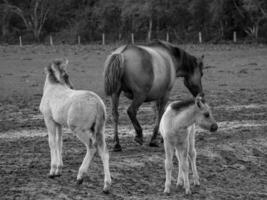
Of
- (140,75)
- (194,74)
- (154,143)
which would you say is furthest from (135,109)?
(194,74)

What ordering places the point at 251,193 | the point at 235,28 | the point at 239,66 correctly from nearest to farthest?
the point at 251,193 < the point at 239,66 < the point at 235,28

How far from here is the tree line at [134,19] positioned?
5091 centimetres

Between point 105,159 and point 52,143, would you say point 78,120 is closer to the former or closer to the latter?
point 105,159

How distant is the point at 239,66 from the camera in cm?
2834

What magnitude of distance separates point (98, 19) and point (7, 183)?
51363mm

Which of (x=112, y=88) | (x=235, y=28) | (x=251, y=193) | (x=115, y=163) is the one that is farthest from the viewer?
(x=235, y=28)

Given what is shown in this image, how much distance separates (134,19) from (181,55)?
42562mm

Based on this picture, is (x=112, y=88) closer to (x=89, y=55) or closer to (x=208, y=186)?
(x=208, y=186)

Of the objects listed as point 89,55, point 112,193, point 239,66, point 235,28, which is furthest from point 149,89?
point 235,28

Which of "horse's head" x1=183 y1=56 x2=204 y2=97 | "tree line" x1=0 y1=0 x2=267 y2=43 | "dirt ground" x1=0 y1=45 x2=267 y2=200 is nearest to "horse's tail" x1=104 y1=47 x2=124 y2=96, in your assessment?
"dirt ground" x1=0 y1=45 x2=267 y2=200

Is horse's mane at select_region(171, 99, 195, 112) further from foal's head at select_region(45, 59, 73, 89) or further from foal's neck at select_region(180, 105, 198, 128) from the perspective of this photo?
foal's head at select_region(45, 59, 73, 89)

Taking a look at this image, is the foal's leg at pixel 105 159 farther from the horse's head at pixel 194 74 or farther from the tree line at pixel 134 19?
the tree line at pixel 134 19

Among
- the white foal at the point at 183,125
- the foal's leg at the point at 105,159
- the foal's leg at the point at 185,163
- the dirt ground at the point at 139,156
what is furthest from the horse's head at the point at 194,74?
the foal's leg at the point at 105,159

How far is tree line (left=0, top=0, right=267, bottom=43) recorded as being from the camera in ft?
167
